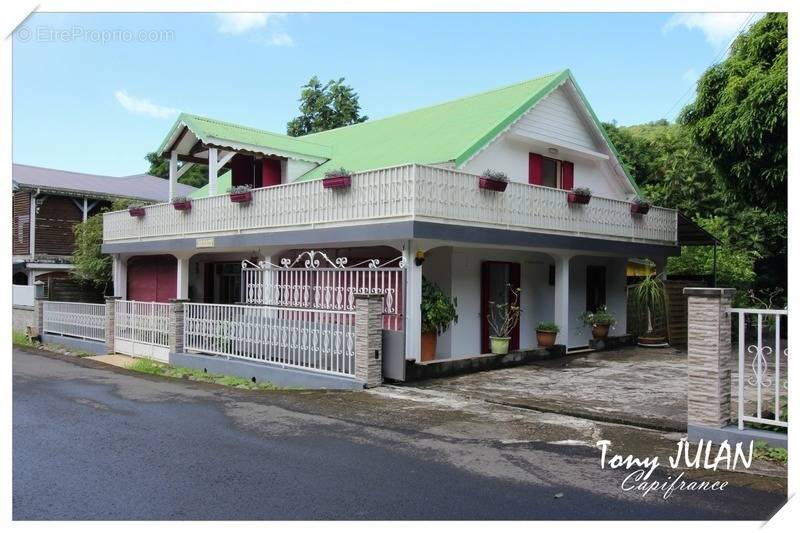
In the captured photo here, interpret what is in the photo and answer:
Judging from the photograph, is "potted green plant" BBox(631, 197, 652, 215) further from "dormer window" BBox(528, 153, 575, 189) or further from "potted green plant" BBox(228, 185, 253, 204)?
"potted green plant" BBox(228, 185, 253, 204)

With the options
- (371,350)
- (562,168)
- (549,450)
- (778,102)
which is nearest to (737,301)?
(562,168)

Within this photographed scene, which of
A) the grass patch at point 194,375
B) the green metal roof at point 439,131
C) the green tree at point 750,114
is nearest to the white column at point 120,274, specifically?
the grass patch at point 194,375

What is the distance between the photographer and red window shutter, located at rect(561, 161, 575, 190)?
56.0ft

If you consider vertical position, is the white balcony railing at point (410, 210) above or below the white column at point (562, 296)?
above

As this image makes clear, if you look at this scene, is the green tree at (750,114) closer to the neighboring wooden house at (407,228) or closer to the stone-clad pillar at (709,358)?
the neighboring wooden house at (407,228)

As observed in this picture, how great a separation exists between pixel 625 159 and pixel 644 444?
25.7m

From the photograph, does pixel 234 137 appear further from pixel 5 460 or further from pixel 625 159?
pixel 625 159

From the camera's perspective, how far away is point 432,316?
11945 millimetres

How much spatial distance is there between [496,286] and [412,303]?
4.29 metres

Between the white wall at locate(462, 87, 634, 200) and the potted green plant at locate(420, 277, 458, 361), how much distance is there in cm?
318

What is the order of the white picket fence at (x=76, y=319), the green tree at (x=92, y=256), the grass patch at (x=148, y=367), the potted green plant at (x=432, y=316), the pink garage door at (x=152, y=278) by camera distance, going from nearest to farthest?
the potted green plant at (x=432, y=316) → the grass patch at (x=148, y=367) → the white picket fence at (x=76, y=319) → the pink garage door at (x=152, y=278) → the green tree at (x=92, y=256)

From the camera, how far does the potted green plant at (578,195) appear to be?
14.9m

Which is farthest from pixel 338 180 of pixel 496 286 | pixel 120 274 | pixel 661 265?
pixel 120 274

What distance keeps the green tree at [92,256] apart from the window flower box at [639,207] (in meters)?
17.3
